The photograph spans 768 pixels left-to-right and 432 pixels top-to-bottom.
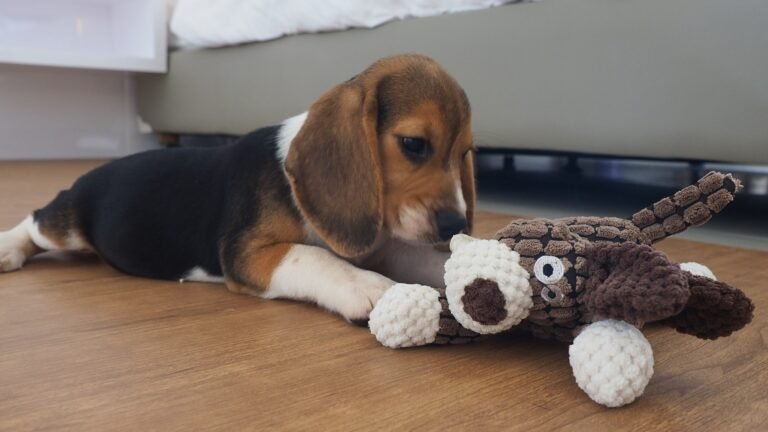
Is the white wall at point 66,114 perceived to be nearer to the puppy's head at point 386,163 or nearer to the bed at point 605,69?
the bed at point 605,69

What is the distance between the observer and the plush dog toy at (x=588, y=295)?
41.7 inches

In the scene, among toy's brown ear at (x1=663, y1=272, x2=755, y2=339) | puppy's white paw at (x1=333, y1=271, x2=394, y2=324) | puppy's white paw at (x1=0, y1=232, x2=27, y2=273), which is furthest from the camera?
puppy's white paw at (x1=0, y1=232, x2=27, y2=273)

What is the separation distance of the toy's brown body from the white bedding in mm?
2284

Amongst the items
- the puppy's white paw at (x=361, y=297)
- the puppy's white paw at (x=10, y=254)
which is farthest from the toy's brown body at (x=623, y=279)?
the puppy's white paw at (x=10, y=254)

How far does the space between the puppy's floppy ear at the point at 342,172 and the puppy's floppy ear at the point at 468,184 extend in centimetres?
30

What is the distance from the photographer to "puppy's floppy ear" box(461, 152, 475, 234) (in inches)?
73.2

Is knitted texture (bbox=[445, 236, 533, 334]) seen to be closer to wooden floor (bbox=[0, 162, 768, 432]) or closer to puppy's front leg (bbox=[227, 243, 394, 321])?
wooden floor (bbox=[0, 162, 768, 432])

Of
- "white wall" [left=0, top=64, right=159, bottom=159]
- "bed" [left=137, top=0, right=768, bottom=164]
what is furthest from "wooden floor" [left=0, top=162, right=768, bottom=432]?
"white wall" [left=0, top=64, right=159, bottom=159]

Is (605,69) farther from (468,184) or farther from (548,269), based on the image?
(548,269)

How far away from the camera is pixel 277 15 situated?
4.68 metres

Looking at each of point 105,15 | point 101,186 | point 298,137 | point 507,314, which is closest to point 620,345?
point 507,314

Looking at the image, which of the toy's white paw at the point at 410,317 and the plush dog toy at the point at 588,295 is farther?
the toy's white paw at the point at 410,317

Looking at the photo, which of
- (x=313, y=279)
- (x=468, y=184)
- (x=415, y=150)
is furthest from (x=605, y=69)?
(x=313, y=279)

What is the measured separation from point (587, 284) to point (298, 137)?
33.6 inches
